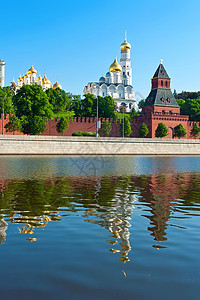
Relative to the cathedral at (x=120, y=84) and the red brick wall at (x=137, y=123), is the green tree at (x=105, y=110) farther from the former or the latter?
the cathedral at (x=120, y=84)

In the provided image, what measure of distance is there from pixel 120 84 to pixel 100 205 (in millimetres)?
121560

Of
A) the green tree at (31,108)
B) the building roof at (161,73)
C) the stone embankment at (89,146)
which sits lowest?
the stone embankment at (89,146)

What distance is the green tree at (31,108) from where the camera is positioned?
60325mm

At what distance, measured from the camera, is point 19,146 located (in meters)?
49.2

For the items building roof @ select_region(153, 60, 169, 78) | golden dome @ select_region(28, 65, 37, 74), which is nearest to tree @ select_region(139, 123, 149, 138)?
building roof @ select_region(153, 60, 169, 78)

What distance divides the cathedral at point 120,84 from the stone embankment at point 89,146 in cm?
6271

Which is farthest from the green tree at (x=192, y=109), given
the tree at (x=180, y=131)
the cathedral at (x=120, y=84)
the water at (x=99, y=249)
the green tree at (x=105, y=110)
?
the water at (x=99, y=249)

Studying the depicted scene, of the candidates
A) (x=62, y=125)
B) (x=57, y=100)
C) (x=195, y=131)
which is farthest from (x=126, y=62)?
(x=62, y=125)

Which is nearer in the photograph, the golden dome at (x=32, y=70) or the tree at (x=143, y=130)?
the tree at (x=143, y=130)

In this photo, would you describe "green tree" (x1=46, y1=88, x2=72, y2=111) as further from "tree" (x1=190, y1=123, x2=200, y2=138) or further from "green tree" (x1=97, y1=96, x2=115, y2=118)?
"tree" (x1=190, y1=123, x2=200, y2=138)

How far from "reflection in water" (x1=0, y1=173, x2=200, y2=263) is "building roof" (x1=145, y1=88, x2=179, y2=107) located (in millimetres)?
62400

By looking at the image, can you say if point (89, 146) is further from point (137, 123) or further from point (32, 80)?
point (32, 80)

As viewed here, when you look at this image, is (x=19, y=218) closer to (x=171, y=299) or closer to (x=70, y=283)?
(x=70, y=283)

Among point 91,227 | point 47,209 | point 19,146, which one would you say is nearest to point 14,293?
point 91,227
